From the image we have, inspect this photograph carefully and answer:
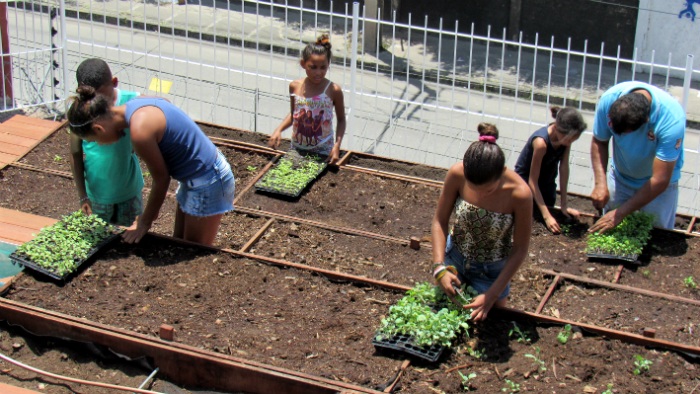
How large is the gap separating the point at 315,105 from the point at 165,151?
85.9 inches

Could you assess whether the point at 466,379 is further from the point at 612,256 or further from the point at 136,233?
the point at 136,233

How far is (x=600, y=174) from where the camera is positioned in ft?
16.6

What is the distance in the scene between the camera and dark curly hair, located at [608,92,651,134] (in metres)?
4.50

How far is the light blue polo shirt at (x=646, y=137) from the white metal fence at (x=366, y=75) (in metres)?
2.90

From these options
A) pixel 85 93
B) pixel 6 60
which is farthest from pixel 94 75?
pixel 6 60

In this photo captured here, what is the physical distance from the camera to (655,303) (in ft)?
14.0

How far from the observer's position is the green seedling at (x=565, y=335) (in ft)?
12.1

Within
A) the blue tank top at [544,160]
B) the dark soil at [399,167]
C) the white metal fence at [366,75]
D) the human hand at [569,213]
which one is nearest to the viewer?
the blue tank top at [544,160]

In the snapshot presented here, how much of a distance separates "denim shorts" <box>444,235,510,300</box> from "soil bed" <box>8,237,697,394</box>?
0.75 ft

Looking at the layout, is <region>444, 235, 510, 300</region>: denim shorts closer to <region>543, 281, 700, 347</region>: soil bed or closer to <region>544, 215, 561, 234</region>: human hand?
<region>543, 281, 700, 347</region>: soil bed

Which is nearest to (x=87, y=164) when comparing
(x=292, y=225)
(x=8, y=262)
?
(x=8, y=262)

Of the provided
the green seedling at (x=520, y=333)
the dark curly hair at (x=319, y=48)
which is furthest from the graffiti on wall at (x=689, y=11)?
the green seedling at (x=520, y=333)

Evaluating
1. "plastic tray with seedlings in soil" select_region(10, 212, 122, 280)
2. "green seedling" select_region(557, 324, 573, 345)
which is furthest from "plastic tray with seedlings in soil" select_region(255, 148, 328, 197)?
"green seedling" select_region(557, 324, 573, 345)

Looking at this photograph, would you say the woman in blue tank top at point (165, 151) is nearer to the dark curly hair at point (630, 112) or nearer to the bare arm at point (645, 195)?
the dark curly hair at point (630, 112)
